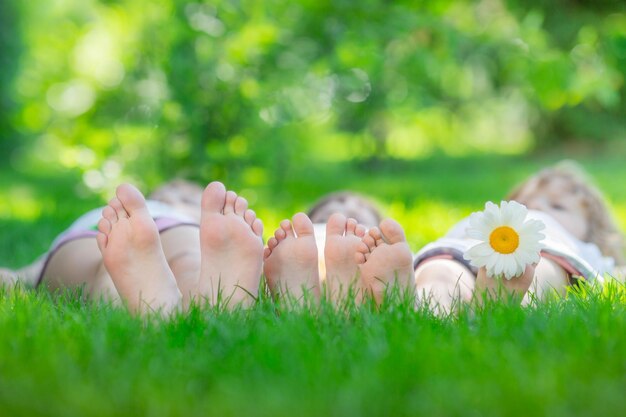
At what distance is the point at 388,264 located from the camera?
2.08 metres

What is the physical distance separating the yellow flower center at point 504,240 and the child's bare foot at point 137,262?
79cm

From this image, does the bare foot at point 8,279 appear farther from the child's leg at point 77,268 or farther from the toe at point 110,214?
the toe at point 110,214

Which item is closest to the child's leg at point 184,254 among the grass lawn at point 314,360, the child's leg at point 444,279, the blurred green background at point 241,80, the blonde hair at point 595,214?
the grass lawn at point 314,360

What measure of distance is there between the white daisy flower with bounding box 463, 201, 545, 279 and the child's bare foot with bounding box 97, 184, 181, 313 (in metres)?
0.75

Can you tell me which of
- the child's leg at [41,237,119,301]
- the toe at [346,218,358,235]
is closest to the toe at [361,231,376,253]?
the toe at [346,218,358,235]

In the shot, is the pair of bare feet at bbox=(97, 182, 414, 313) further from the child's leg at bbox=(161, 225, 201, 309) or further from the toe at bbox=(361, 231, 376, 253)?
the child's leg at bbox=(161, 225, 201, 309)

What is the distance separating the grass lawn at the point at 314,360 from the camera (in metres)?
1.29

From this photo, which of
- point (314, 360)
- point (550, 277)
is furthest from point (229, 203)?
point (550, 277)

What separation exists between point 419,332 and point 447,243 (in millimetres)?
898

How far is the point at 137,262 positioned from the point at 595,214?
1.96 metres

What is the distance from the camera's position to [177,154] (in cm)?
484

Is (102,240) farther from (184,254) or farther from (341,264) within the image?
(341,264)

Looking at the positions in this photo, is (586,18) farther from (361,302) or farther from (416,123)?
(361,302)

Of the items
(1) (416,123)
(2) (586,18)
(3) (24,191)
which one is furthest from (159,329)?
(2) (586,18)
